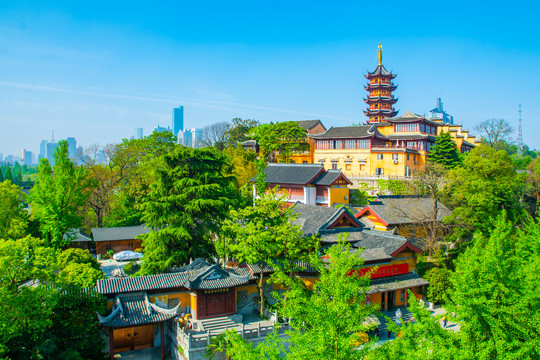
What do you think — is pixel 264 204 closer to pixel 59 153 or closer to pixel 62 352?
pixel 62 352

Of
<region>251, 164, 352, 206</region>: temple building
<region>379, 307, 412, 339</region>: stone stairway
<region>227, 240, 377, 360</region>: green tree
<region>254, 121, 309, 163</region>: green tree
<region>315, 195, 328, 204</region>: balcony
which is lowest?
<region>379, 307, 412, 339</region>: stone stairway

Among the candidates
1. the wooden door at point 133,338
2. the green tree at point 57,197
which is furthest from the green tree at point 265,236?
the green tree at point 57,197

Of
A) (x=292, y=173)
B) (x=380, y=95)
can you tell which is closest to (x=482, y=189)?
(x=292, y=173)

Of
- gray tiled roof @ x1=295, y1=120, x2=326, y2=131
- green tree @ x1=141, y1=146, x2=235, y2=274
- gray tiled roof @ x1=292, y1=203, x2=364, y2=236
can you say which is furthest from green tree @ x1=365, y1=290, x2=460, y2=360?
gray tiled roof @ x1=295, y1=120, x2=326, y2=131

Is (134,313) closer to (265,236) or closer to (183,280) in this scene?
(183,280)

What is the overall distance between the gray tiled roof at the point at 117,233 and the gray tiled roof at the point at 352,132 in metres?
23.7

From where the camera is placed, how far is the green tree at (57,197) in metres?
26.2

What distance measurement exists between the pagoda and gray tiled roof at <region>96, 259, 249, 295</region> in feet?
149

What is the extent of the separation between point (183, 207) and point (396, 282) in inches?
487

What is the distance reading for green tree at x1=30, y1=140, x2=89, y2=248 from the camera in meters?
26.2

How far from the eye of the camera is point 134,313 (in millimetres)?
16609

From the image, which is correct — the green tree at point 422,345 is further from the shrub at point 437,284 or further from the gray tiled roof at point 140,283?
the shrub at point 437,284

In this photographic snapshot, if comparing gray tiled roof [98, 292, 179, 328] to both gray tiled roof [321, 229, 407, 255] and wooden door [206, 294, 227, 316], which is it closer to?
wooden door [206, 294, 227, 316]

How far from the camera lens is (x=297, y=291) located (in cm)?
1367
